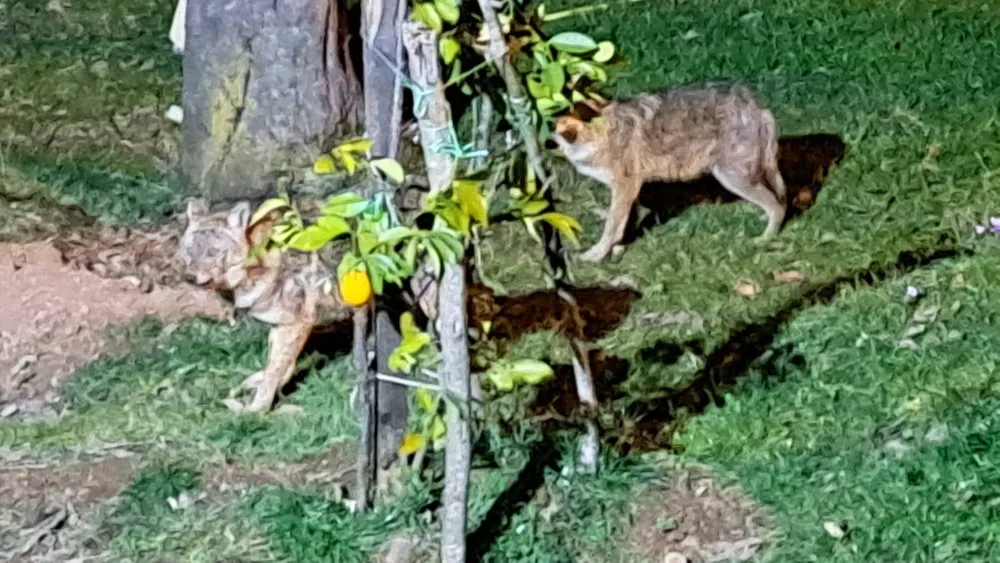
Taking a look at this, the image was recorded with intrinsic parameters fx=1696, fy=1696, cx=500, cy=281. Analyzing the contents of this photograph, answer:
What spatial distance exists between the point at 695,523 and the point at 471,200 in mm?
1478

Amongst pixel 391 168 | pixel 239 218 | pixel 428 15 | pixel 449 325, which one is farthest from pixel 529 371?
pixel 239 218

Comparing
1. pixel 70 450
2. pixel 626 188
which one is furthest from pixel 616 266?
pixel 70 450

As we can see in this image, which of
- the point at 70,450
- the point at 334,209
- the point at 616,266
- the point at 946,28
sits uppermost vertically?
the point at 334,209

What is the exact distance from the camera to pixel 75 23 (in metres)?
12.2

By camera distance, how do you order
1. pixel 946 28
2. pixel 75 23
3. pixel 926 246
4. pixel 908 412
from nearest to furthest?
pixel 908 412 < pixel 926 246 < pixel 946 28 < pixel 75 23

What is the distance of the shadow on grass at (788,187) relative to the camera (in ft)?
25.9

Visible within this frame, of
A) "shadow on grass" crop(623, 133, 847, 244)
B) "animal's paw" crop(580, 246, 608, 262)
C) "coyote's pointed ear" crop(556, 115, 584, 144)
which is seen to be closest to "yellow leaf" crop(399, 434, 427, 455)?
"animal's paw" crop(580, 246, 608, 262)

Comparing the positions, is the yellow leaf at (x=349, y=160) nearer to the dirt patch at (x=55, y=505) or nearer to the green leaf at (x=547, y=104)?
the green leaf at (x=547, y=104)

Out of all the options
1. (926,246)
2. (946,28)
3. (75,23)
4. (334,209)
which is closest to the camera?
(334,209)

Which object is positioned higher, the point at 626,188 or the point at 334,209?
the point at 334,209

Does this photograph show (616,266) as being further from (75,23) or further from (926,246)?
(75,23)

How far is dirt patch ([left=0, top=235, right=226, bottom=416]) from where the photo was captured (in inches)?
260

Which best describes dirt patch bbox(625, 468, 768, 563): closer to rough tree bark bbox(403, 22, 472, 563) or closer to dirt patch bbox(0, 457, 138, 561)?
rough tree bark bbox(403, 22, 472, 563)

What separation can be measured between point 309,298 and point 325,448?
1.88ft
